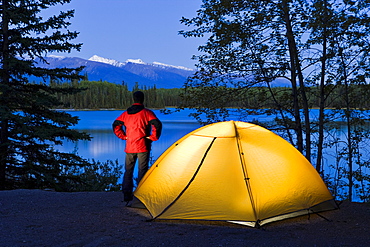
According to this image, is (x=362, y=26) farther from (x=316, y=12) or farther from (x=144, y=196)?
(x=144, y=196)

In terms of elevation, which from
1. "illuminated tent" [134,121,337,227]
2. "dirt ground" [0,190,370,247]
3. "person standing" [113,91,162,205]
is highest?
"person standing" [113,91,162,205]

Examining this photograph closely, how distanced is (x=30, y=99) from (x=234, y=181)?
953cm

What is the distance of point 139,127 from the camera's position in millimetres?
7660

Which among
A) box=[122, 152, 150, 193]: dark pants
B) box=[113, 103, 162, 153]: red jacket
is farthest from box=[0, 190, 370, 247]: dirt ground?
box=[113, 103, 162, 153]: red jacket

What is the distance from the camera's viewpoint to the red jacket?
766 centimetres

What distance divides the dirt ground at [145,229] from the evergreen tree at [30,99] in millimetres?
5271

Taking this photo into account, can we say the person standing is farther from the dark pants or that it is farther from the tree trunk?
the tree trunk

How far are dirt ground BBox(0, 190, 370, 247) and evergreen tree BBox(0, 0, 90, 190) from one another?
5271 millimetres

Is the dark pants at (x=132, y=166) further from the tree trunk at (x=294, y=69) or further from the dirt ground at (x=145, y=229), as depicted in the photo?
the tree trunk at (x=294, y=69)

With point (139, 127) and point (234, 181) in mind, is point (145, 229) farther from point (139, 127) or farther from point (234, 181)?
point (139, 127)

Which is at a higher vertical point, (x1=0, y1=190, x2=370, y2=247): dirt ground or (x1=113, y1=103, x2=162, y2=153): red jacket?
(x1=113, y1=103, x2=162, y2=153): red jacket

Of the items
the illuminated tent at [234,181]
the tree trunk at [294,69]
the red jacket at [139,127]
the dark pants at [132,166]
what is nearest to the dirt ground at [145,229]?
the illuminated tent at [234,181]

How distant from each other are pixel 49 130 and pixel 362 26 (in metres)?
9.51

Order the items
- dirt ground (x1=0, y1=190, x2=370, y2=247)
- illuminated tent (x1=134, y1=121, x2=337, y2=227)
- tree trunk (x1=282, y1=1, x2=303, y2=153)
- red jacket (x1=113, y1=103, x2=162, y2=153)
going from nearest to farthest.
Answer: dirt ground (x1=0, y1=190, x2=370, y2=247)
illuminated tent (x1=134, y1=121, x2=337, y2=227)
red jacket (x1=113, y1=103, x2=162, y2=153)
tree trunk (x1=282, y1=1, x2=303, y2=153)
